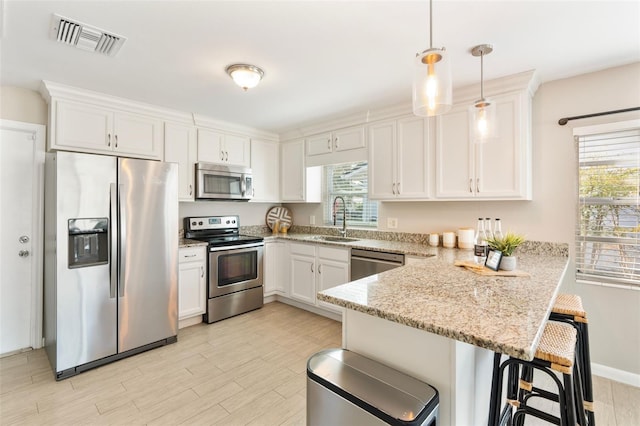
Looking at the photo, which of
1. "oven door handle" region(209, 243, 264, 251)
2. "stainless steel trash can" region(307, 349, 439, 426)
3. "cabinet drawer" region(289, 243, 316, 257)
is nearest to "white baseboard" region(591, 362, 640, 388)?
"stainless steel trash can" region(307, 349, 439, 426)

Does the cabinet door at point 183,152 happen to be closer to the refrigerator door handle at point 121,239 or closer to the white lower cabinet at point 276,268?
the refrigerator door handle at point 121,239

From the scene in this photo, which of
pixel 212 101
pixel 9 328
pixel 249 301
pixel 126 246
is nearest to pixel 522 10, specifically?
pixel 212 101

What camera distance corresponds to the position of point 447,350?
1104 mm

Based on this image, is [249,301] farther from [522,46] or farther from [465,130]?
[522,46]

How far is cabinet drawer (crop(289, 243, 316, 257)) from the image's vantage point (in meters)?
3.66

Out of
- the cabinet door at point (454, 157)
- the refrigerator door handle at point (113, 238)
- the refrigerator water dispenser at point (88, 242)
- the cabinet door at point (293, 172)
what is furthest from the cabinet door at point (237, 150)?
the cabinet door at point (454, 157)

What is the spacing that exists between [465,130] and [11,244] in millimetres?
4306

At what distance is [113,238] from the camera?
2.56 m

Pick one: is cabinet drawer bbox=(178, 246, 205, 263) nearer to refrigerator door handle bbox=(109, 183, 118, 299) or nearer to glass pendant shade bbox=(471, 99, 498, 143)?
refrigerator door handle bbox=(109, 183, 118, 299)

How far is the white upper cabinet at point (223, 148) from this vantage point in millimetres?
3693

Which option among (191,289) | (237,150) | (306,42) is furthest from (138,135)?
(306,42)

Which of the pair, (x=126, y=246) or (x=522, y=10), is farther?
(x=126, y=246)

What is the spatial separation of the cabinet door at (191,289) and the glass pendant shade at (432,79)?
288 centimetres

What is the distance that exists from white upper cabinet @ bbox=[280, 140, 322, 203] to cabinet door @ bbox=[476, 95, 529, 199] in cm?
223
